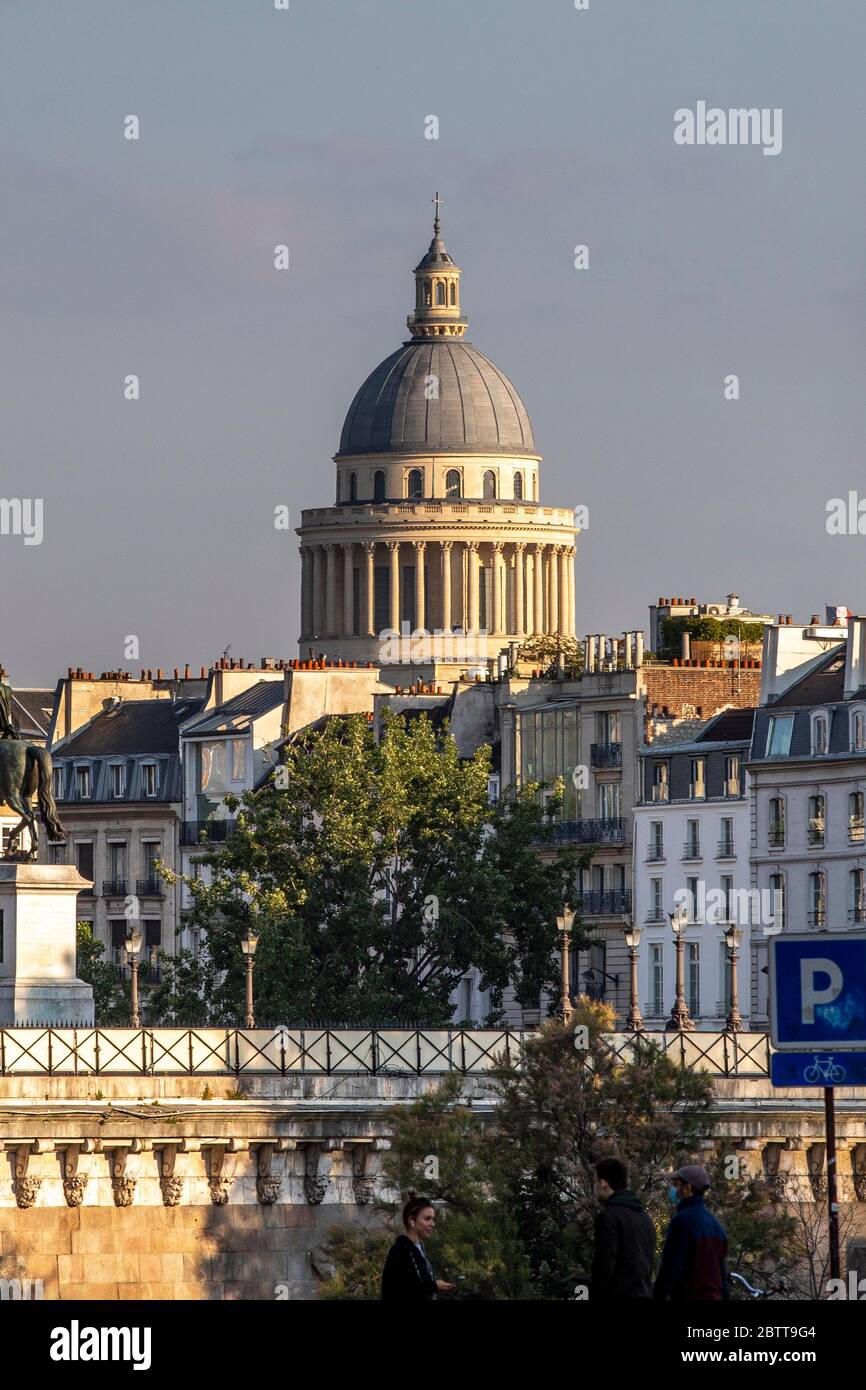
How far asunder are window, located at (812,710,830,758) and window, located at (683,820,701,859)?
6182mm

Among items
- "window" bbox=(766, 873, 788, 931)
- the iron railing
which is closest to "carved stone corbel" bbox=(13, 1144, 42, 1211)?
the iron railing

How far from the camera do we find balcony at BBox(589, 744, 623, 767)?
110750 mm

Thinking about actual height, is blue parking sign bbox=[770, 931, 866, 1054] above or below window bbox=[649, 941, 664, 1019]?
below

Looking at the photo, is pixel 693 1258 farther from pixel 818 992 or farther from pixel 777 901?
pixel 777 901

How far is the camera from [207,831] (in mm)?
124875

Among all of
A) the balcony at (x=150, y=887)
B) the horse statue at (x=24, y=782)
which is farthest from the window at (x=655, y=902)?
the horse statue at (x=24, y=782)

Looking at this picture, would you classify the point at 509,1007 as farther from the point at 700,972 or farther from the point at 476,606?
the point at 476,606

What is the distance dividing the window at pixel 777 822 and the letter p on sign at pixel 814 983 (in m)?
73.1

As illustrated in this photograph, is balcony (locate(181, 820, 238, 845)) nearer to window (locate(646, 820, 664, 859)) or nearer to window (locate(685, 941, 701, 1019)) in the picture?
window (locate(646, 820, 664, 859))

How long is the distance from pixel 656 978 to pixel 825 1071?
249ft

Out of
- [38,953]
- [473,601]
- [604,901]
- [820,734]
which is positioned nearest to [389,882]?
[604,901]

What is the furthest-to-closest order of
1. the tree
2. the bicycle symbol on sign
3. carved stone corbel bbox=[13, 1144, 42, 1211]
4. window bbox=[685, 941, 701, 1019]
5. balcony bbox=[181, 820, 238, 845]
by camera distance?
balcony bbox=[181, 820, 238, 845], the tree, window bbox=[685, 941, 701, 1019], carved stone corbel bbox=[13, 1144, 42, 1211], the bicycle symbol on sign
